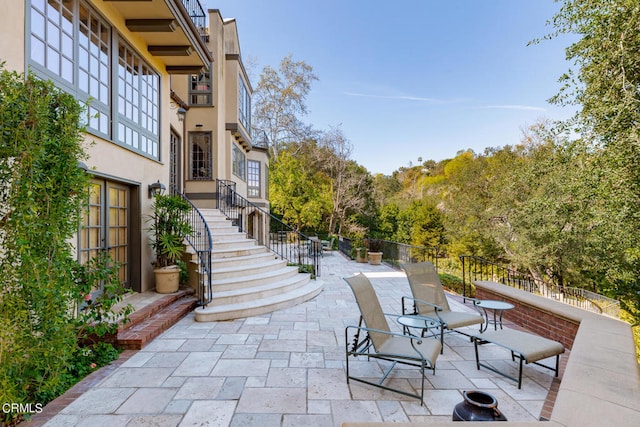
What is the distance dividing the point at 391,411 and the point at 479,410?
91 cm

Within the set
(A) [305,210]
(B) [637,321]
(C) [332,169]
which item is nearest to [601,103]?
(B) [637,321]

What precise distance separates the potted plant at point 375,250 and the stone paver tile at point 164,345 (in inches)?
366

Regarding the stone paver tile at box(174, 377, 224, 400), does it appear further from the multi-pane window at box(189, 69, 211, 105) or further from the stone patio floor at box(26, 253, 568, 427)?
the multi-pane window at box(189, 69, 211, 105)

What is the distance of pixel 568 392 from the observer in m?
1.82

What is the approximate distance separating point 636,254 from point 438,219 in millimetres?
16102

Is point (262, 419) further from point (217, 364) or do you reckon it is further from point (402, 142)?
point (402, 142)

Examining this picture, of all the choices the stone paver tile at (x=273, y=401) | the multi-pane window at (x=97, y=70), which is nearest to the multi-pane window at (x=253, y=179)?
the multi-pane window at (x=97, y=70)

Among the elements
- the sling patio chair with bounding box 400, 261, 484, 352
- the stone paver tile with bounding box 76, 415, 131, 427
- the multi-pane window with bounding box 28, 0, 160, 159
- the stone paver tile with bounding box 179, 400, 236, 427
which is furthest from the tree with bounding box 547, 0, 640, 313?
the multi-pane window with bounding box 28, 0, 160, 159

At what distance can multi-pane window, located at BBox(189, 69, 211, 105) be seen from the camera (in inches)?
401

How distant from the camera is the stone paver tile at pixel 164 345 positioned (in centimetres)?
378

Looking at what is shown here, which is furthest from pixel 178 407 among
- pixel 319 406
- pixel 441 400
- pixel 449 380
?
pixel 449 380

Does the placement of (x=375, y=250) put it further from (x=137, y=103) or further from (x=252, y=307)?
(x=137, y=103)

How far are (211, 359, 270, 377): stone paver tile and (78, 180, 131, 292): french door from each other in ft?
7.27

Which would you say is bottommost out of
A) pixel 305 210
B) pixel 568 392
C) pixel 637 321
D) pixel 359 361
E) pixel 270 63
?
pixel 637 321
